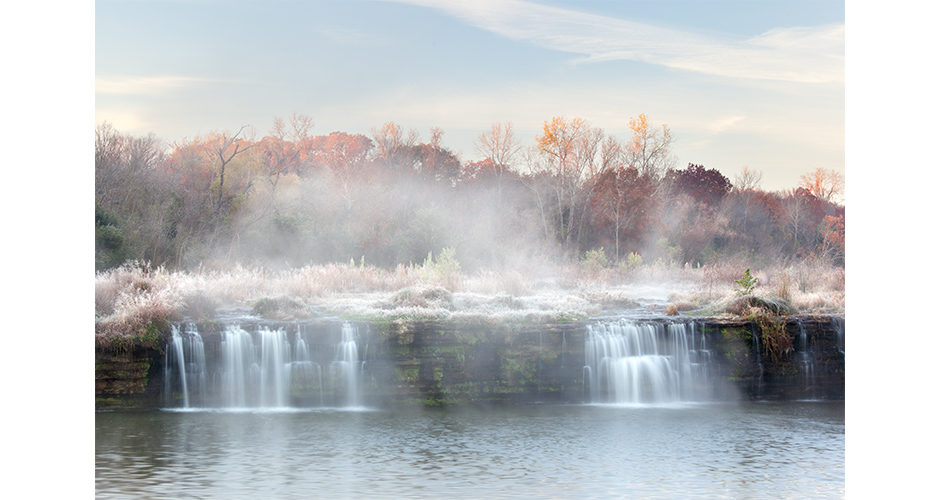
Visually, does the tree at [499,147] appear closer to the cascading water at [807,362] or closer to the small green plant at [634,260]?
the small green plant at [634,260]

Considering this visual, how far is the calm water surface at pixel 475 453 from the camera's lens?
756 centimetres

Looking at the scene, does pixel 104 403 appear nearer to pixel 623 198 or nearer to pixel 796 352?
pixel 796 352

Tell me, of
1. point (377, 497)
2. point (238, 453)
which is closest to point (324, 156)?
point (238, 453)

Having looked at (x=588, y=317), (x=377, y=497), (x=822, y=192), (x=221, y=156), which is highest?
(x=221, y=156)

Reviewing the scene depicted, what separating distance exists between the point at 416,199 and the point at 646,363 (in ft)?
34.5

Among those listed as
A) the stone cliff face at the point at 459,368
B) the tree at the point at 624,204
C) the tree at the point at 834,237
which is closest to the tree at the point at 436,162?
the tree at the point at 624,204

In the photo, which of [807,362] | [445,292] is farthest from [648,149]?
[445,292]

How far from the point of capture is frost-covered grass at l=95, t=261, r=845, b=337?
13117mm

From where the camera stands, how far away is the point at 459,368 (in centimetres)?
1267

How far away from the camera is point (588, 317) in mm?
14031

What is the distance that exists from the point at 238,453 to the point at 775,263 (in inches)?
654

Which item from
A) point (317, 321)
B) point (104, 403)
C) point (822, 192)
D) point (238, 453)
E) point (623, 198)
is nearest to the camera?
point (238, 453)

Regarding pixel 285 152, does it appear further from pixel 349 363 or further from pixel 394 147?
pixel 349 363

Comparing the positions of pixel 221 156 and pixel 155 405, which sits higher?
pixel 221 156
